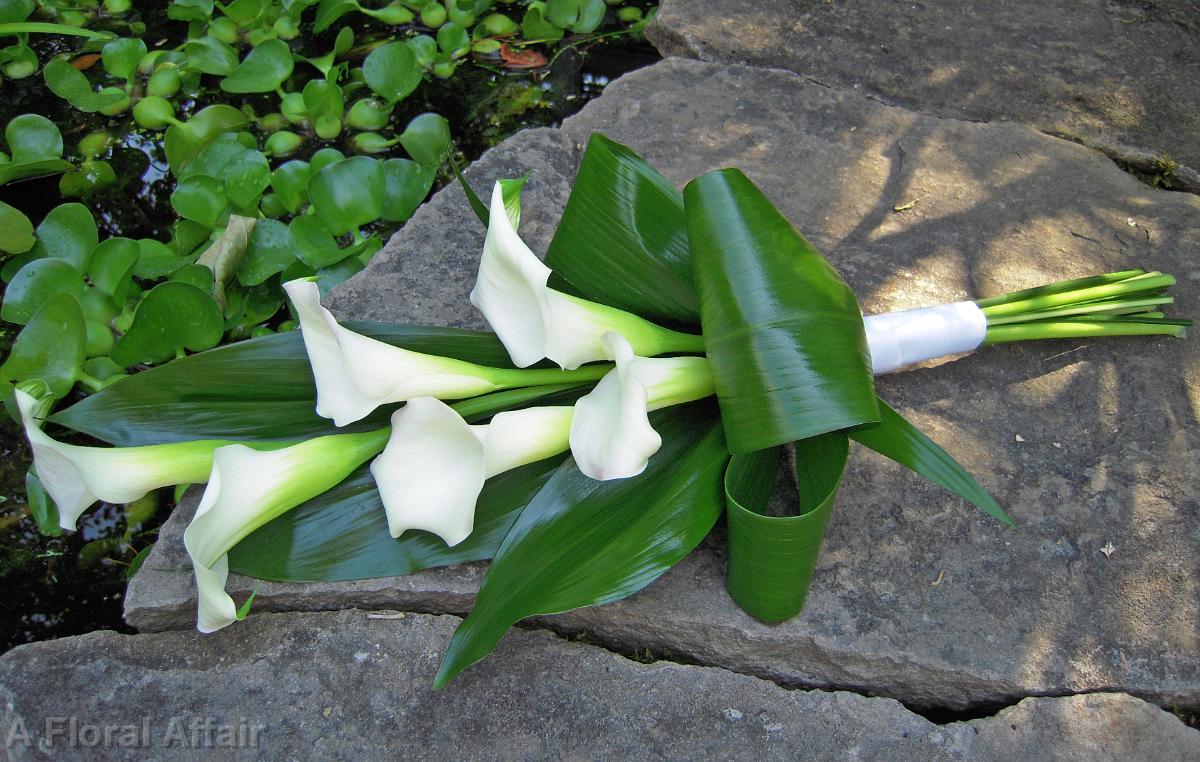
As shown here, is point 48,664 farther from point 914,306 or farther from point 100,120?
point 100,120

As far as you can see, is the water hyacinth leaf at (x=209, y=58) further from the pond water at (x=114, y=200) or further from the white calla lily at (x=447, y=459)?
the white calla lily at (x=447, y=459)

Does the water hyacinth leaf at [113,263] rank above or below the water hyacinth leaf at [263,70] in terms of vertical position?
below

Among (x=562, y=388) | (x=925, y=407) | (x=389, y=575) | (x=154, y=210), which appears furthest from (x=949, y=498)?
(x=154, y=210)

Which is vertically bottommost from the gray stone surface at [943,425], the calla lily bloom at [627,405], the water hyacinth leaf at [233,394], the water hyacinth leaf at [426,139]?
the gray stone surface at [943,425]

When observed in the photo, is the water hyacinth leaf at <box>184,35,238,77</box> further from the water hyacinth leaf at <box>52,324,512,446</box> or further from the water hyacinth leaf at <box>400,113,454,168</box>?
the water hyacinth leaf at <box>52,324,512,446</box>

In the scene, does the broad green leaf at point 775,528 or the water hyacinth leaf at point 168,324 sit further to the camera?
the water hyacinth leaf at point 168,324

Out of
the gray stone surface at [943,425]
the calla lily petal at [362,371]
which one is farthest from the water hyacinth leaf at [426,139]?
the calla lily petal at [362,371]
